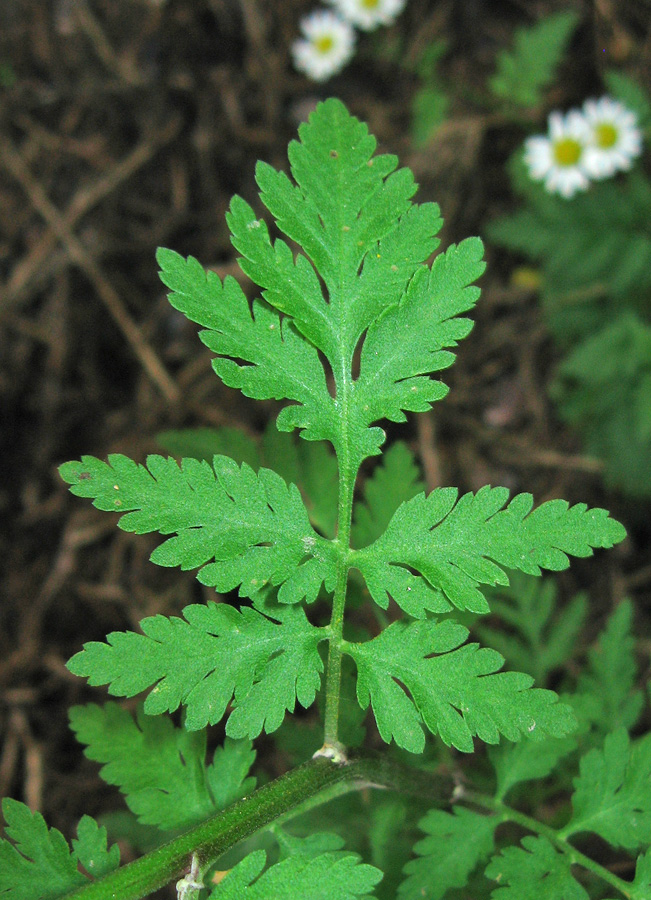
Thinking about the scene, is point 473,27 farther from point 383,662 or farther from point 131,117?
point 383,662

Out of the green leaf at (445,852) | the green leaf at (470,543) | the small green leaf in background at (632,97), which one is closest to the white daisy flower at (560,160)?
the small green leaf in background at (632,97)

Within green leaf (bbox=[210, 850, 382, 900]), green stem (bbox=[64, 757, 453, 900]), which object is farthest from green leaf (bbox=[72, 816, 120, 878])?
green leaf (bbox=[210, 850, 382, 900])

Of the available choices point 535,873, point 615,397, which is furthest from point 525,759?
point 615,397

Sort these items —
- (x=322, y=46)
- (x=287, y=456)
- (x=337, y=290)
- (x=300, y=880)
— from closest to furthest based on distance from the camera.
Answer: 1. (x=300, y=880)
2. (x=337, y=290)
3. (x=287, y=456)
4. (x=322, y=46)

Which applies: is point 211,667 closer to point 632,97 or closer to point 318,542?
point 318,542

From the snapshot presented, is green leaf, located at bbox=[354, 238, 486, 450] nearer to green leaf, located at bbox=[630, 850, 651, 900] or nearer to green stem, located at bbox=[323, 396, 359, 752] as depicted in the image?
green stem, located at bbox=[323, 396, 359, 752]

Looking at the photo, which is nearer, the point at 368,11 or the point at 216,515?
the point at 216,515
